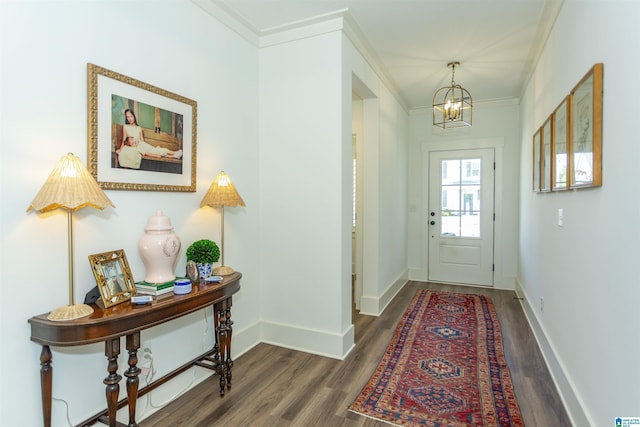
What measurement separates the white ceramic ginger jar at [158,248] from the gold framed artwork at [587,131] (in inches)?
88.8

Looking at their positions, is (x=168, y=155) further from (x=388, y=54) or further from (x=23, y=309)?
(x=388, y=54)

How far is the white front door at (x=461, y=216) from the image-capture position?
5.21 metres

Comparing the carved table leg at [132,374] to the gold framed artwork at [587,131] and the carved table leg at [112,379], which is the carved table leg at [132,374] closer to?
the carved table leg at [112,379]

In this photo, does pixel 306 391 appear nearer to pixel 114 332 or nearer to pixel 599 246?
pixel 114 332

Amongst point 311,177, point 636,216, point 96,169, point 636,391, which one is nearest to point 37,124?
point 96,169

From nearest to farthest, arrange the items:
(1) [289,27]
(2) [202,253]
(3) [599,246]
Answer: (3) [599,246], (2) [202,253], (1) [289,27]

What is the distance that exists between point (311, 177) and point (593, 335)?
2.07 metres

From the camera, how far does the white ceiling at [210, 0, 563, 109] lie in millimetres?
2648

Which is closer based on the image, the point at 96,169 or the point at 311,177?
the point at 96,169

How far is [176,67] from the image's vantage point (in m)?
2.31

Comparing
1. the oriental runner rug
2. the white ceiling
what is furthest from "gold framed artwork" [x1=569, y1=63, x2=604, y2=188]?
the oriental runner rug

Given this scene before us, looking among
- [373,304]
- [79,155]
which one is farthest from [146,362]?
[373,304]

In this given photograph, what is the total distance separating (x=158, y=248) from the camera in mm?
1984

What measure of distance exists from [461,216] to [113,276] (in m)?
4.78
